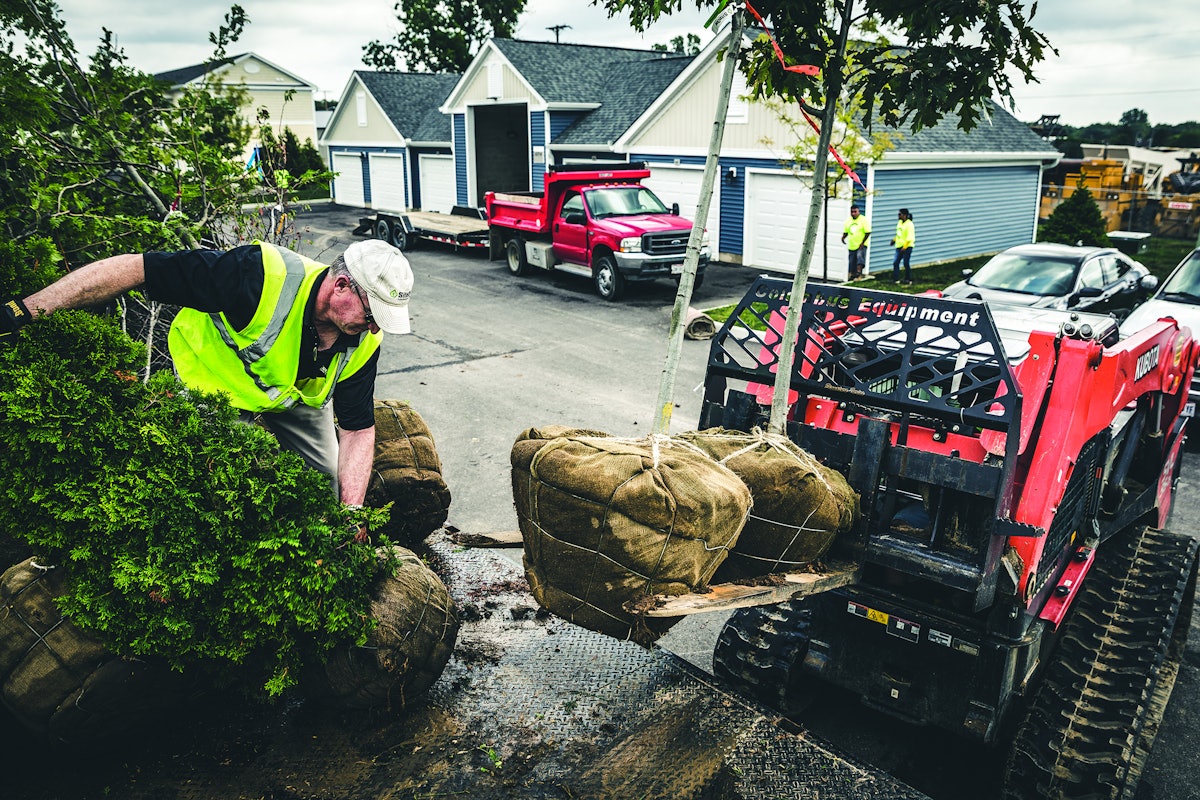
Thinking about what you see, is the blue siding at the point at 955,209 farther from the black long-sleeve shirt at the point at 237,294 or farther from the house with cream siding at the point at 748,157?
the black long-sleeve shirt at the point at 237,294

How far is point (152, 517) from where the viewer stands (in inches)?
116

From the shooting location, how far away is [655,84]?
26.3m

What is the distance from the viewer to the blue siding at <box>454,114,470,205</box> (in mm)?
31469

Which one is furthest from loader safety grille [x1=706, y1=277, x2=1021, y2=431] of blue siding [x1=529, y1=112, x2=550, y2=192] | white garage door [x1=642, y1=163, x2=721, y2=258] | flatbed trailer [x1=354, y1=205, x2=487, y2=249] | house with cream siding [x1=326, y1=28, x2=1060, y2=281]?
blue siding [x1=529, y1=112, x2=550, y2=192]

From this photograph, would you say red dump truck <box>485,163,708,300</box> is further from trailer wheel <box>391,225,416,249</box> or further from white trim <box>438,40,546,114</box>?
white trim <box>438,40,546,114</box>

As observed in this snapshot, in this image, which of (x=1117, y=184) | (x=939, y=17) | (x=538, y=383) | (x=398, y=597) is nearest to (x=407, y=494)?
(x=398, y=597)

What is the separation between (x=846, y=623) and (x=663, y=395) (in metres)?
1.35

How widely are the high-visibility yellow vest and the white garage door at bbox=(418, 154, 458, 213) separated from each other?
29.9 metres

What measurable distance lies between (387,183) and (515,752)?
3668cm

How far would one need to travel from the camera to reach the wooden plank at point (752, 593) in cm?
298

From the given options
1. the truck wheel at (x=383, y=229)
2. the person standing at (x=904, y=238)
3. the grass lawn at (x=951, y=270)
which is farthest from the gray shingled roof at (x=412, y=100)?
the person standing at (x=904, y=238)

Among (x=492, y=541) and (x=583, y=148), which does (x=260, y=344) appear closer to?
(x=492, y=541)

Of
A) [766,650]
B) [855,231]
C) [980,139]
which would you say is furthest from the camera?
[980,139]

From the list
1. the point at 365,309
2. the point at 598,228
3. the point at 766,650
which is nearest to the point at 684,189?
the point at 598,228
